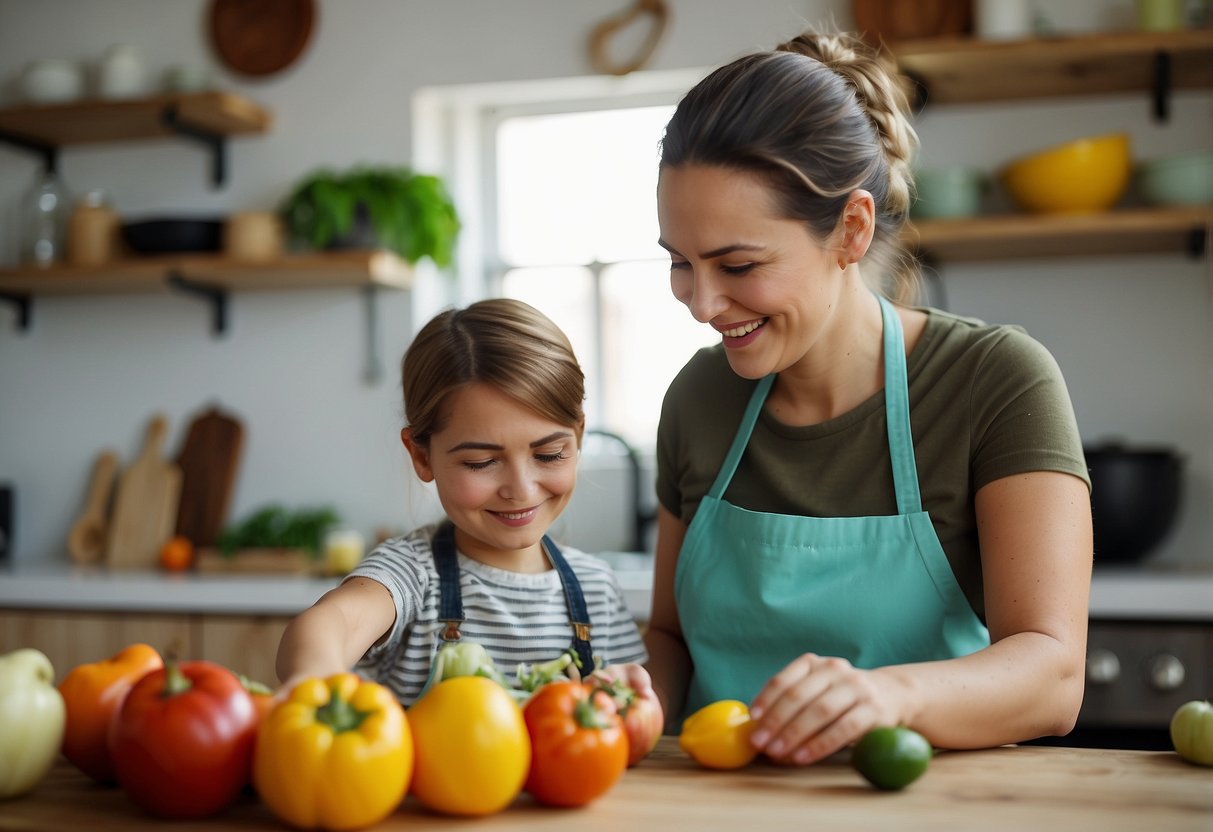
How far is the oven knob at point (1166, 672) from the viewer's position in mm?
2344

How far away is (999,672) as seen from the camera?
112 cm

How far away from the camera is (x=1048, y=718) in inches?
45.6

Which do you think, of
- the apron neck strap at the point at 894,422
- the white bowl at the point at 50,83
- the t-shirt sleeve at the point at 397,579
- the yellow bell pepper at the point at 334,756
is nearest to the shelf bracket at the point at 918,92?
the apron neck strap at the point at 894,422

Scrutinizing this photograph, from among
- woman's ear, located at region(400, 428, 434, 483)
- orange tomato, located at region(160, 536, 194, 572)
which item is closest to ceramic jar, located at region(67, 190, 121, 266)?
orange tomato, located at region(160, 536, 194, 572)

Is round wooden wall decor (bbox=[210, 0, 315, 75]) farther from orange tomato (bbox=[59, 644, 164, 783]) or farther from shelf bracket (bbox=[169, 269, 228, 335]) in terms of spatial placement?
orange tomato (bbox=[59, 644, 164, 783])

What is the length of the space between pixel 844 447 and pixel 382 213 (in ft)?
6.56

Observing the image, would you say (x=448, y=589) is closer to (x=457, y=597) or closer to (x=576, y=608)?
(x=457, y=597)

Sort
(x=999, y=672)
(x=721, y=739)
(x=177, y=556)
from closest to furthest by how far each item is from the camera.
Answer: (x=721, y=739), (x=999, y=672), (x=177, y=556)

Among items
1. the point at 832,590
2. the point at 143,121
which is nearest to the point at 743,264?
the point at 832,590

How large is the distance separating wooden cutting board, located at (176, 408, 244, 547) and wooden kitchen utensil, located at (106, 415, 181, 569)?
37mm

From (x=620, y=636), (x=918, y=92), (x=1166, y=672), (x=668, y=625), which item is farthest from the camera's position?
(x=918, y=92)

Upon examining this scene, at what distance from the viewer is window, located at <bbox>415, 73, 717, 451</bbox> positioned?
11.3 feet

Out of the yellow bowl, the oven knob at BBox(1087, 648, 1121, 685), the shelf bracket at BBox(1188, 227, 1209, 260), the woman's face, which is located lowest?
the oven knob at BBox(1087, 648, 1121, 685)

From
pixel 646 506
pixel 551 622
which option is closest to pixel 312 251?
pixel 646 506
